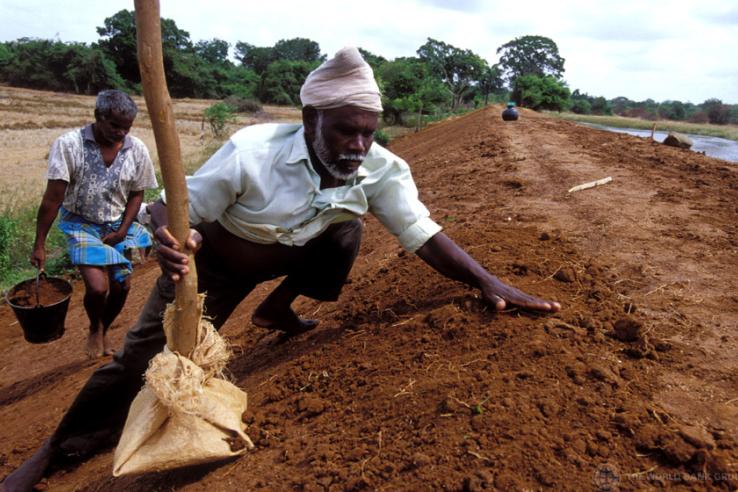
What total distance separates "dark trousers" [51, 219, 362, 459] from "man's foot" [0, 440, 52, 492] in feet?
0.18

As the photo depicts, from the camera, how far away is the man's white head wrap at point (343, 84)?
6.79 feet

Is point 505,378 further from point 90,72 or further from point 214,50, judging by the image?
point 214,50

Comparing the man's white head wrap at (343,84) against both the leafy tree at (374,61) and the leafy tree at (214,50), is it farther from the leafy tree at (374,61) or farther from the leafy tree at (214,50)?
the leafy tree at (214,50)

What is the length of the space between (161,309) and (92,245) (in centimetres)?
161

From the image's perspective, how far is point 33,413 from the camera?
340cm

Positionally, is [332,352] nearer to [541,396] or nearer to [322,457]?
[322,457]

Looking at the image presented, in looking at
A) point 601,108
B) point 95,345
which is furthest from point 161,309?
point 601,108

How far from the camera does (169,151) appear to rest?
1640 millimetres

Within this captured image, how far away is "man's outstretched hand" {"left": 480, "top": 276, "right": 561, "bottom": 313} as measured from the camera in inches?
90.4

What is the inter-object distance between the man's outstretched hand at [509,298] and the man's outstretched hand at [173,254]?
1261 mm

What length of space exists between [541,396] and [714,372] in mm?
761

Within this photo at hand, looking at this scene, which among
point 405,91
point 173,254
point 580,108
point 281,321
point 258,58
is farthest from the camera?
point 258,58

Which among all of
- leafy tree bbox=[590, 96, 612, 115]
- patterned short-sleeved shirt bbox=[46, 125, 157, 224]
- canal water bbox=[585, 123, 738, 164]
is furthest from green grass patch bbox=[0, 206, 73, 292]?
leafy tree bbox=[590, 96, 612, 115]

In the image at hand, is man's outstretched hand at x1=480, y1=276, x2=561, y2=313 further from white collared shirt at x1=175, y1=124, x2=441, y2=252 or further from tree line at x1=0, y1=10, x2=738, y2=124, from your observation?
tree line at x1=0, y1=10, x2=738, y2=124
